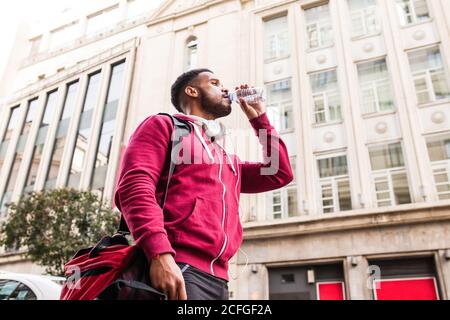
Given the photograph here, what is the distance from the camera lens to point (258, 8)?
14.6 metres

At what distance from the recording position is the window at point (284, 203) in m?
11.0

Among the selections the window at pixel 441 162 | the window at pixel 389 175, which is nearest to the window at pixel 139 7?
the window at pixel 389 175

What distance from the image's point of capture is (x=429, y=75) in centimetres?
1090

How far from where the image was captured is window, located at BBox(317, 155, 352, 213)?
10.5 meters

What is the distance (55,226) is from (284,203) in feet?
20.6

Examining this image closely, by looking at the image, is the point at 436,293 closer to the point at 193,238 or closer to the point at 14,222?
the point at 193,238

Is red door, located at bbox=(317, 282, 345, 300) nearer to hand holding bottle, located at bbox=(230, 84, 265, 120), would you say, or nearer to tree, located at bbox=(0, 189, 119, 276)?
tree, located at bbox=(0, 189, 119, 276)

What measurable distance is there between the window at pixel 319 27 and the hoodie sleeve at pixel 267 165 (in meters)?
12.0

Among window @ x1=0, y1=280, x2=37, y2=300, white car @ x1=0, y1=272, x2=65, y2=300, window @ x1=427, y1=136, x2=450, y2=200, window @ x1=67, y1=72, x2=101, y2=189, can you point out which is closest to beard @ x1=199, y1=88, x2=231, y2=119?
white car @ x1=0, y1=272, x2=65, y2=300

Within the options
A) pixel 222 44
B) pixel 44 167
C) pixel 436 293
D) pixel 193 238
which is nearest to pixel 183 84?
pixel 193 238

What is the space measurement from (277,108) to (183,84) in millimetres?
11026

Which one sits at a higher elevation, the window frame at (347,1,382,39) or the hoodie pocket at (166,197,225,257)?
the window frame at (347,1,382,39)

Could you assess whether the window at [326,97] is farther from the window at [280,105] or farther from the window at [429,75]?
the window at [429,75]

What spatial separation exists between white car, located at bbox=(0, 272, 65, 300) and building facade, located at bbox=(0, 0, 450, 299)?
465 cm
